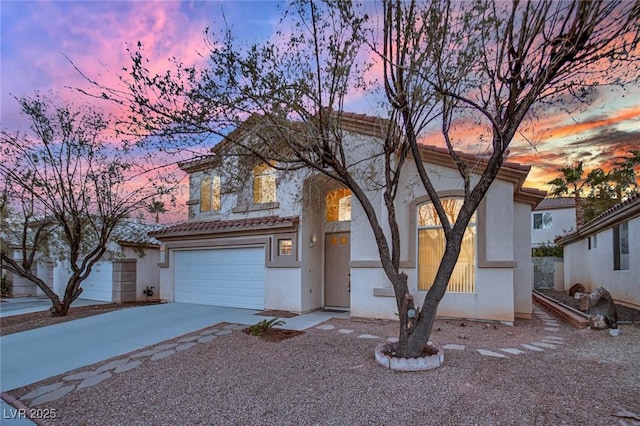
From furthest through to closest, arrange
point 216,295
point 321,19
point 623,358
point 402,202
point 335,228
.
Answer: point 216,295 → point 335,228 → point 402,202 → point 321,19 → point 623,358

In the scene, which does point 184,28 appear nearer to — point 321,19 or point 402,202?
point 321,19

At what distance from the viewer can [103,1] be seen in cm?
750

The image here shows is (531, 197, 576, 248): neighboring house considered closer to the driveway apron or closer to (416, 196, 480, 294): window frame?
(416, 196, 480, 294): window frame

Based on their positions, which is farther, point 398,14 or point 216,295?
point 216,295

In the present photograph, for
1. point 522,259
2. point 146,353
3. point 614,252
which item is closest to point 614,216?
point 614,252

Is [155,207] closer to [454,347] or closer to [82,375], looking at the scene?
[82,375]

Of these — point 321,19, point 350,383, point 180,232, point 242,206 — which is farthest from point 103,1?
point 350,383

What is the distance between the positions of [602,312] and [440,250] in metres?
3.66

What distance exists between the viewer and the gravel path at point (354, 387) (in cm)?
402

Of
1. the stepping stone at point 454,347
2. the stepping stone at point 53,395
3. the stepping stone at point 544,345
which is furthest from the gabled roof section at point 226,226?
the stepping stone at point 544,345

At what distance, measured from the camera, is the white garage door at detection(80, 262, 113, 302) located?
15.5 meters

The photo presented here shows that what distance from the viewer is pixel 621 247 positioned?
1173cm

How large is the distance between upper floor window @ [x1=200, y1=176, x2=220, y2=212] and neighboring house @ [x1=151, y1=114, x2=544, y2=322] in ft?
0.18

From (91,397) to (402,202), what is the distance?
763 centimetres
